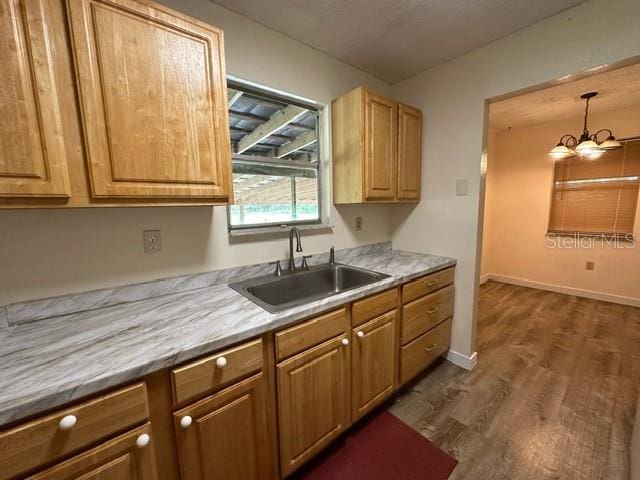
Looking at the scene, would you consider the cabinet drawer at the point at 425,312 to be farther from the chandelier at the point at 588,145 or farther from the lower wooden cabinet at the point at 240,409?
the chandelier at the point at 588,145

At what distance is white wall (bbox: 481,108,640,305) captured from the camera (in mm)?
3295

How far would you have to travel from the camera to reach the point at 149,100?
1.03 m

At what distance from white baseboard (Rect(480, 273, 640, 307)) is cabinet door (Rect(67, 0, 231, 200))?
15.4ft

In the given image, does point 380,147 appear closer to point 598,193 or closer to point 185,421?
point 185,421

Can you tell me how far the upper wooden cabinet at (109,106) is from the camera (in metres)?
0.82

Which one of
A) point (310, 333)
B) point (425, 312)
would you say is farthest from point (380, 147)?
point (310, 333)

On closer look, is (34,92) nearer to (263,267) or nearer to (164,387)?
(164,387)

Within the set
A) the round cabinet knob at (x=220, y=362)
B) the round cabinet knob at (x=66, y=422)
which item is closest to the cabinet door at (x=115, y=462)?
the round cabinet knob at (x=66, y=422)

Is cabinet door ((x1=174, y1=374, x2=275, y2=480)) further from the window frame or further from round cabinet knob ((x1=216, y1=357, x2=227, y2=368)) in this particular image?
the window frame

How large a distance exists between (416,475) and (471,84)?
8.31 ft

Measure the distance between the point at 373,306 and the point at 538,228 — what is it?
12.7 feet

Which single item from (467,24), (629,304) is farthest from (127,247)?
(629,304)

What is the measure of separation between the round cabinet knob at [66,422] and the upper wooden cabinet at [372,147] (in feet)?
5.70

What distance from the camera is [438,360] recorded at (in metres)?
2.29
